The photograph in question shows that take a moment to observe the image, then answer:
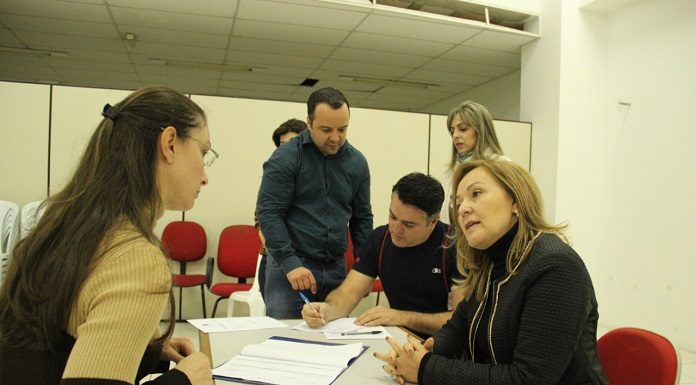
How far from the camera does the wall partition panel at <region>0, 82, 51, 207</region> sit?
3914 millimetres

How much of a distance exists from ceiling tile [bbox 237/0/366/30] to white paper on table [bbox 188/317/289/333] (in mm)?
3400

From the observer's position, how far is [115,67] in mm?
6867

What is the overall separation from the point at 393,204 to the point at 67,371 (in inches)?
53.1

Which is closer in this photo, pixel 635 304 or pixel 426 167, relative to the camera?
pixel 635 304

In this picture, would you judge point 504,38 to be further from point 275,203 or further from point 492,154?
point 275,203

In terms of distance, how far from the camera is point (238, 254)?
4.12 meters

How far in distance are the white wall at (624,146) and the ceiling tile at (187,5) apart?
9.49 feet

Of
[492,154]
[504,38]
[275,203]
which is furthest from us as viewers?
[504,38]


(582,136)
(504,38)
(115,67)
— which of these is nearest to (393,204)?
(582,136)

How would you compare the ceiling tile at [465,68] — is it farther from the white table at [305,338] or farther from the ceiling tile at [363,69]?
the white table at [305,338]

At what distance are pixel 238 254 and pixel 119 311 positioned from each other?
344 centimetres

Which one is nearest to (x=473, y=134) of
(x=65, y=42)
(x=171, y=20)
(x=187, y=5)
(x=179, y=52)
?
(x=187, y=5)

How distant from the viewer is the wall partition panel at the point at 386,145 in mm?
4664

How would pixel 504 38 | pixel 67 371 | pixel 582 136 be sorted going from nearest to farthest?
pixel 67 371 < pixel 582 136 < pixel 504 38
